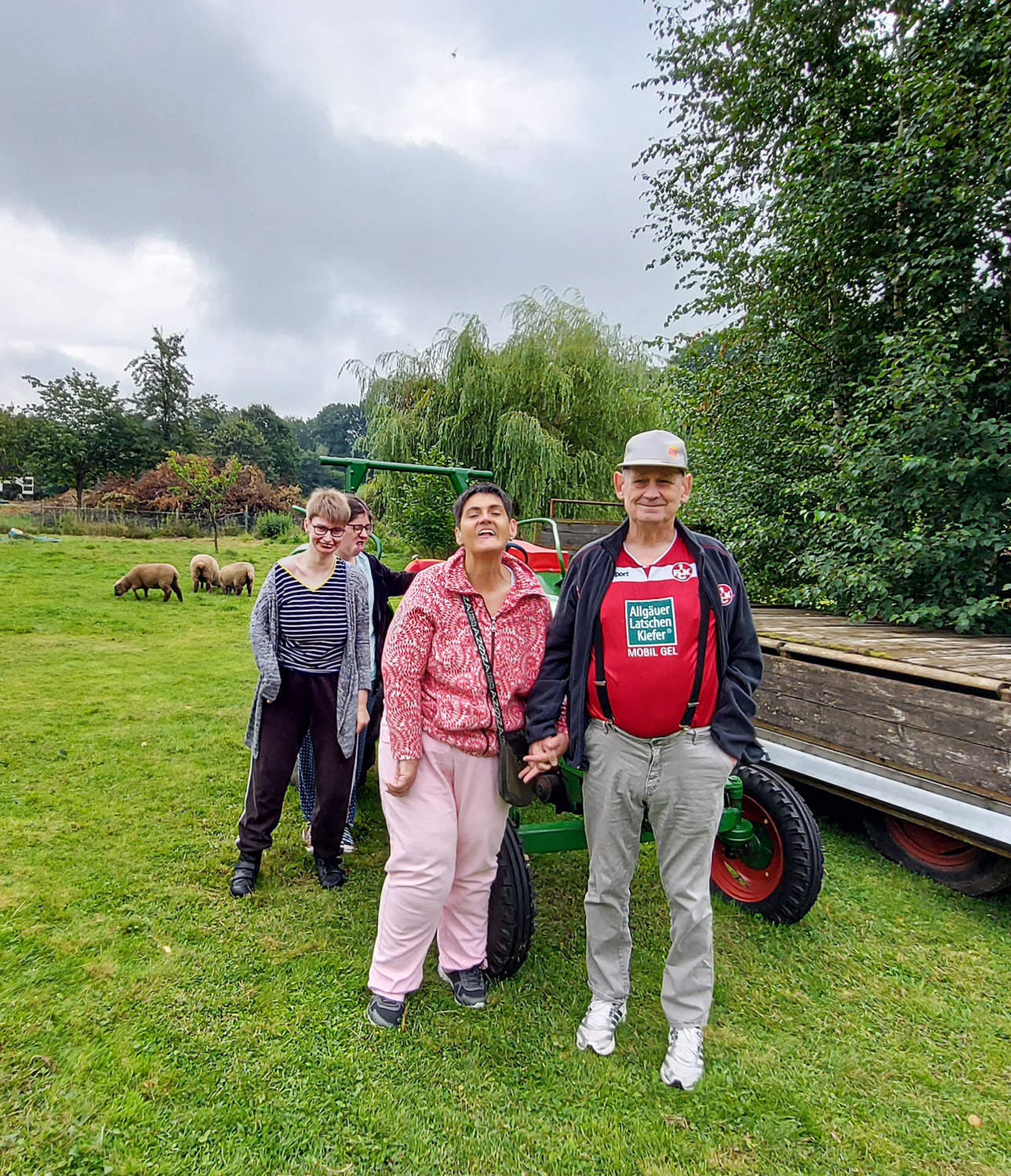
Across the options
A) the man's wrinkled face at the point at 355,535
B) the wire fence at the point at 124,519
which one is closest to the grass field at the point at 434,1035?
the man's wrinkled face at the point at 355,535

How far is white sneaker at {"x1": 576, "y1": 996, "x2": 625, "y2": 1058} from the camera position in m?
2.26

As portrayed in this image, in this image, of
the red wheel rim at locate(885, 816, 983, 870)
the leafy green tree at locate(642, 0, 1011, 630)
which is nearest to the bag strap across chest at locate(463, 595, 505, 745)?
the red wheel rim at locate(885, 816, 983, 870)

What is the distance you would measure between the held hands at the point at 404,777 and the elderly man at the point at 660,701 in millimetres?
370

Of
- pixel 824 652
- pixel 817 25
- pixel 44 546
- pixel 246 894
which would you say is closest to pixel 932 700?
pixel 824 652

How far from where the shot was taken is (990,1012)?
8.34 feet

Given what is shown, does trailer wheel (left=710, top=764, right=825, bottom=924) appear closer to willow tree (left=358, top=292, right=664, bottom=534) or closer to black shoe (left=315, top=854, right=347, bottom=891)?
black shoe (left=315, top=854, right=347, bottom=891)

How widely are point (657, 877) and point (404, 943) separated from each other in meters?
1.61

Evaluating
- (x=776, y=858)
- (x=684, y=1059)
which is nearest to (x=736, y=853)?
(x=776, y=858)

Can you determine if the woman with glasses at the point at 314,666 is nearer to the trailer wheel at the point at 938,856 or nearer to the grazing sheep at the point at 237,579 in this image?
the trailer wheel at the point at 938,856

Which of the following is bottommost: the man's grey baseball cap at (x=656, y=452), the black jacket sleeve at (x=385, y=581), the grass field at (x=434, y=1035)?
the grass field at (x=434, y=1035)

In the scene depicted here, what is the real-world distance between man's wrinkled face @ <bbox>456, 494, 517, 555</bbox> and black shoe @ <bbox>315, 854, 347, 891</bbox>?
6.24ft

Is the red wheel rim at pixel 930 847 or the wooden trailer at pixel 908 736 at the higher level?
the wooden trailer at pixel 908 736

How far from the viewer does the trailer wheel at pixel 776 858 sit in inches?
113

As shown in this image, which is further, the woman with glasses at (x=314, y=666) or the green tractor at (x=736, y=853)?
the woman with glasses at (x=314, y=666)
